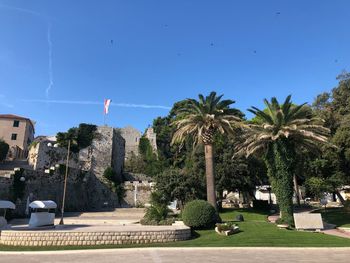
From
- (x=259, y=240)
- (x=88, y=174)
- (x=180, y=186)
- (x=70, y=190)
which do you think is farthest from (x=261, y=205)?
Result: (x=88, y=174)

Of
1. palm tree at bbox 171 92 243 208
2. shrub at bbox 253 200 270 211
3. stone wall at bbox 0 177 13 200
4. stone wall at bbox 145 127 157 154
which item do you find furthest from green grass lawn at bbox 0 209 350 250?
stone wall at bbox 145 127 157 154

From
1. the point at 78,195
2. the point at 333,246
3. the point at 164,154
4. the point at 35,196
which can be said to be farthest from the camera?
the point at 164,154

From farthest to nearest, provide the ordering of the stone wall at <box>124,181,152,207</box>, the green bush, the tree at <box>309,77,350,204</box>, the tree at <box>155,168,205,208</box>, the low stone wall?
the stone wall at <box>124,181,152,207</box>
the tree at <box>155,168,205,208</box>
the tree at <box>309,77,350,204</box>
the green bush
the low stone wall

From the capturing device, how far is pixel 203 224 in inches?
861

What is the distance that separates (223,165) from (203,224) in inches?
633

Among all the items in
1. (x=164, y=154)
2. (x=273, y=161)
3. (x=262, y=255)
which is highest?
(x=164, y=154)

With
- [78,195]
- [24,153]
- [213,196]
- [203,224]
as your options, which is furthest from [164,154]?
[203,224]

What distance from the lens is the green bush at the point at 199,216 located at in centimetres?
2181

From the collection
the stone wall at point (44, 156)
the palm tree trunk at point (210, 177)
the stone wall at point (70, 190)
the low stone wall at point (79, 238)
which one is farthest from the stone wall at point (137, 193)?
the low stone wall at point (79, 238)

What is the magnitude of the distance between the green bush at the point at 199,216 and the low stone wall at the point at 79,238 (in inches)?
156

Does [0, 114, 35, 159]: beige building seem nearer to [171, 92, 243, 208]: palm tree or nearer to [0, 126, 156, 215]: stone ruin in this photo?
[0, 126, 156, 215]: stone ruin

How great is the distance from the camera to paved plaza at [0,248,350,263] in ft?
43.0

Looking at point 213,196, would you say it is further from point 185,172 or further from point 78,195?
point 78,195

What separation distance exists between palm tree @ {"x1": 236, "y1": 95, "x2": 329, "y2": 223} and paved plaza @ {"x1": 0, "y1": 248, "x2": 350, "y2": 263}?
10454mm
